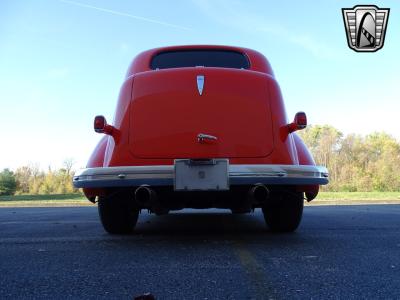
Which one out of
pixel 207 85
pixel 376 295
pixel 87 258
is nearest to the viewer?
pixel 376 295

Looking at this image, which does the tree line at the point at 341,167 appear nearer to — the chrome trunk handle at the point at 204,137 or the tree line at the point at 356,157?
the tree line at the point at 356,157

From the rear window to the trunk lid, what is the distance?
49cm

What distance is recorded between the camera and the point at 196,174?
3488mm

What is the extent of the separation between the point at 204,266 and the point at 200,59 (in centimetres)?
248

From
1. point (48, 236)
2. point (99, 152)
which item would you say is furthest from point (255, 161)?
point (48, 236)

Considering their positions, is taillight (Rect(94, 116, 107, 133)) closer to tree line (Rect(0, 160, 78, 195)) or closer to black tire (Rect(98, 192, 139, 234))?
black tire (Rect(98, 192, 139, 234))

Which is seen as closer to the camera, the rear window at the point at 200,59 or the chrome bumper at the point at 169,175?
the chrome bumper at the point at 169,175

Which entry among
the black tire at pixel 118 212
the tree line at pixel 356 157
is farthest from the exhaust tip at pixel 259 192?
the tree line at pixel 356 157

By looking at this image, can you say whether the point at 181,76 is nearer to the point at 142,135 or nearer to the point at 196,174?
the point at 142,135

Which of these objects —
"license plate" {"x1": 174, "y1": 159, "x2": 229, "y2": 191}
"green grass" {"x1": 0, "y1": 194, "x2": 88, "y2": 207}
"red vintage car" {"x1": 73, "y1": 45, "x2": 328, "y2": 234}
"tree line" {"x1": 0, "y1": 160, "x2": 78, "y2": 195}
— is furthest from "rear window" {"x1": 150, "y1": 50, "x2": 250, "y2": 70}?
"tree line" {"x1": 0, "y1": 160, "x2": 78, "y2": 195}

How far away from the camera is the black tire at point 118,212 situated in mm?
4077

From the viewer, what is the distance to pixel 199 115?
146 inches

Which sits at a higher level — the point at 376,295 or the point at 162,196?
the point at 162,196

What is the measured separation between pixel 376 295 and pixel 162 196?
2236 millimetres
